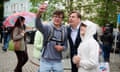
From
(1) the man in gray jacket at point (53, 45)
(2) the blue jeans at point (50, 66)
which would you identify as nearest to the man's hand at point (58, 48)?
(1) the man in gray jacket at point (53, 45)

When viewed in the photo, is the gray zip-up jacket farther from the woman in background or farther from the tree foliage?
the tree foliage

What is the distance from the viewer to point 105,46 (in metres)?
18.5

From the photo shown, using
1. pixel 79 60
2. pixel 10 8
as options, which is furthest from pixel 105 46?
pixel 10 8

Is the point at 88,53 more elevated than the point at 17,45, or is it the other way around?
the point at 88,53

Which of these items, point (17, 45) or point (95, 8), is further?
point (95, 8)

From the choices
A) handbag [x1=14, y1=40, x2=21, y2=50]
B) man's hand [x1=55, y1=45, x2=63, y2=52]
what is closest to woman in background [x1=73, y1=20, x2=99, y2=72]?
man's hand [x1=55, y1=45, x2=63, y2=52]

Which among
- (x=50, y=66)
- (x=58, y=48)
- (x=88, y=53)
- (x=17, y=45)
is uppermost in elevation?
(x=88, y=53)

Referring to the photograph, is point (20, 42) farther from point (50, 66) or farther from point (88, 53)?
point (88, 53)

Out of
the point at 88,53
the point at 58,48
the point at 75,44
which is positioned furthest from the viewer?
the point at 75,44

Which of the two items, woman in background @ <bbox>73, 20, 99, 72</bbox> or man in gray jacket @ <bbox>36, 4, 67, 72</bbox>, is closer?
woman in background @ <bbox>73, 20, 99, 72</bbox>

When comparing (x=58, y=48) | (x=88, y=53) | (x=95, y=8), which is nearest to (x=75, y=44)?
(x=58, y=48)

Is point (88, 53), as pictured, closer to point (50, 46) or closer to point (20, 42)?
point (50, 46)

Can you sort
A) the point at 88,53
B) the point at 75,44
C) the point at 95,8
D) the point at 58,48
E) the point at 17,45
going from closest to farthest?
the point at 88,53
the point at 58,48
the point at 75,44
the point at 17,45
the point at 95,8

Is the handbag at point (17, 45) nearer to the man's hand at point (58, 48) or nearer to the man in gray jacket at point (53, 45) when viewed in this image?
the man in gray jacket at point (53, 45)
